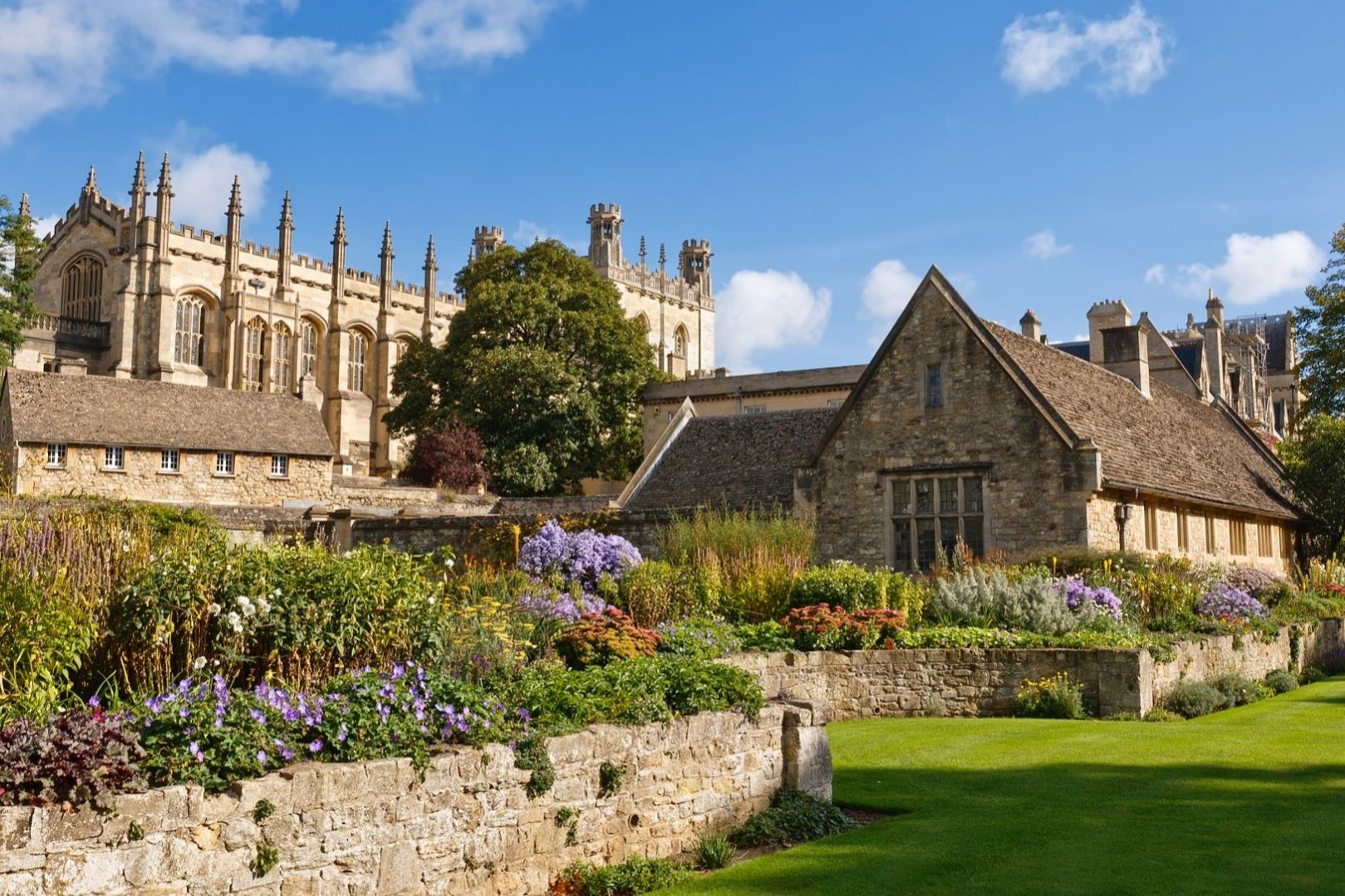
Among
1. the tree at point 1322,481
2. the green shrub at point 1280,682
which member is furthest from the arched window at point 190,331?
the green shrub at point 1280,682

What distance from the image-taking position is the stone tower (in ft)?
296

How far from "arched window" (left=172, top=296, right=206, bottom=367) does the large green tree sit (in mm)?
21223

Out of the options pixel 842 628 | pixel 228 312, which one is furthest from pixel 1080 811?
pixel 228 312

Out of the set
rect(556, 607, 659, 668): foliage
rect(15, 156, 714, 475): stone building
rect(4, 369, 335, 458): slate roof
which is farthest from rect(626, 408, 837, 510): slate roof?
rect(15, 156, 714, 475): stone building

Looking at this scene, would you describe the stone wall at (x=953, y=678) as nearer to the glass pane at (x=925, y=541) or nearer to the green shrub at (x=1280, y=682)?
the green shrub at (x=1280, y=682)

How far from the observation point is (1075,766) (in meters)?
11.5

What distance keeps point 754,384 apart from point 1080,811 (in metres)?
41.8

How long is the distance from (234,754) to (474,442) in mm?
38705

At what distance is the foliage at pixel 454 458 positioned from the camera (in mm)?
44344

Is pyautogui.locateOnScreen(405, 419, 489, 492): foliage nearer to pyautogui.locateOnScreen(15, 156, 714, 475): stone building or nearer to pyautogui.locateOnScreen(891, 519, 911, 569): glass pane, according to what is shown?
pyautogui.locateOnScreen(15, 156, 714, 475): stone building

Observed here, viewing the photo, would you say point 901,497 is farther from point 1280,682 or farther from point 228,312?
point 228,312

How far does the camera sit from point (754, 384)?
5125cm

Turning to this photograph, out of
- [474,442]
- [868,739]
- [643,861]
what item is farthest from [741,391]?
[643,861]

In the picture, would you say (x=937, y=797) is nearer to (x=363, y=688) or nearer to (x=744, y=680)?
(x=744, y=680)
